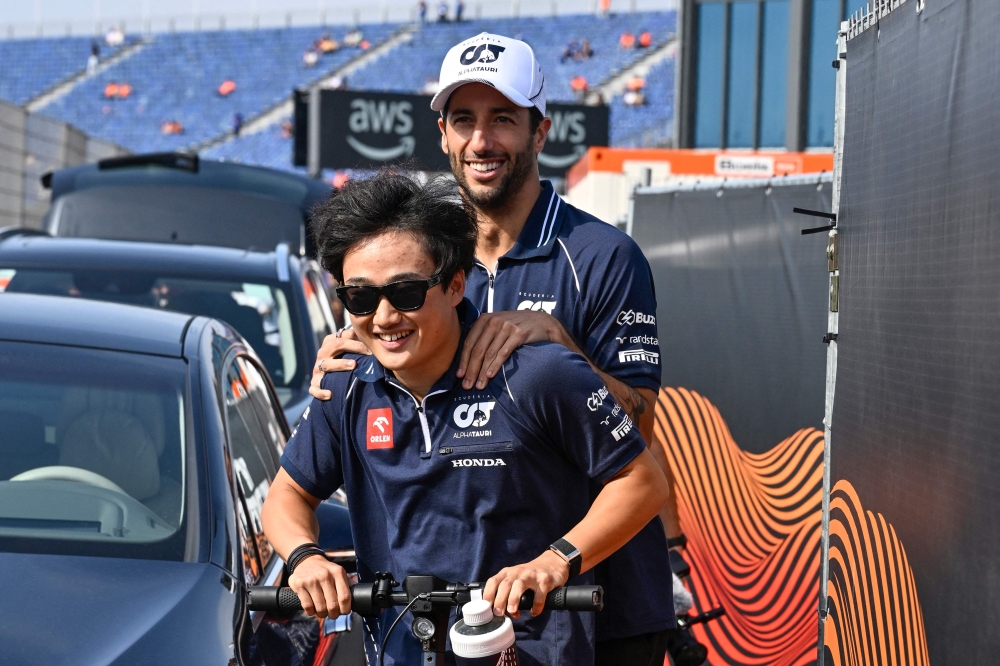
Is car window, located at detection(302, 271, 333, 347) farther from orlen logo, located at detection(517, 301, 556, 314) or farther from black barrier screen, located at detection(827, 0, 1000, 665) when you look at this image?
orlen logo, located at detection(517, 301, 556, 314)

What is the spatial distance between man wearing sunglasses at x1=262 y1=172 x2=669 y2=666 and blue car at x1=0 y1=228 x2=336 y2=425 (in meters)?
3.27

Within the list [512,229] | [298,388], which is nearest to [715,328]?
[298,388]

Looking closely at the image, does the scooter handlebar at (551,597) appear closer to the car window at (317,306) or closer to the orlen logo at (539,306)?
the orlen logo at (539,306)

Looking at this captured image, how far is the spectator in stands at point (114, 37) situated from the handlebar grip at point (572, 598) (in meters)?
59.5

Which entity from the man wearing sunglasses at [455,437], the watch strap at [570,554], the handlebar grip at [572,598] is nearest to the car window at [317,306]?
the man wearing sunglasses at [455,437]

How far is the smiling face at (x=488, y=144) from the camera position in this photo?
3.10m

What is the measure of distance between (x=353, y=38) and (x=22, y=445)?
5258 centimetres

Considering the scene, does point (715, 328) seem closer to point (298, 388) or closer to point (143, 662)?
point (298, 388)

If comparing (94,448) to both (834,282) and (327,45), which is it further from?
(327,45)

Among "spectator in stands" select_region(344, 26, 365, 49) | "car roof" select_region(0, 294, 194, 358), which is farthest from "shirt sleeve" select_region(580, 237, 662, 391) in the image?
"spectator in stands" select_region(344, 26, 365, 49)

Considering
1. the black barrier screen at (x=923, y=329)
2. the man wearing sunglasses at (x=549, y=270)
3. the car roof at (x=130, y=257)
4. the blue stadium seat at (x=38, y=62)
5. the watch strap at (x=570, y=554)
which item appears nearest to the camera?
the watch strap at (x=570, y=554)

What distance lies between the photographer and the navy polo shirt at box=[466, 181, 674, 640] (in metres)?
2.89

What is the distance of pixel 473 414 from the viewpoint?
101 inches

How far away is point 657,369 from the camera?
299 centimetres
